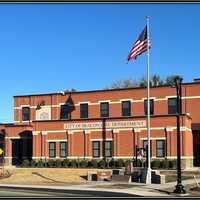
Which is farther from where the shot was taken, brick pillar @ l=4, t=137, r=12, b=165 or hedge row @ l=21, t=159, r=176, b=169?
brick pillar @ l=4, t=137, r=12, b=165

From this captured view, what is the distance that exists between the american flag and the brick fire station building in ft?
59.0

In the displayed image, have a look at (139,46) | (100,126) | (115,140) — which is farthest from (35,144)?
(139,46)

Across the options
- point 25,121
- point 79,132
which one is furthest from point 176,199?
point 25,121

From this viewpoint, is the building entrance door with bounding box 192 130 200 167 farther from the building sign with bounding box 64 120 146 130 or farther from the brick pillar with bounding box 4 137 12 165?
the brick pillar with bounding box 4 137 12 165

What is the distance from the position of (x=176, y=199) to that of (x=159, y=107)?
1559 inches

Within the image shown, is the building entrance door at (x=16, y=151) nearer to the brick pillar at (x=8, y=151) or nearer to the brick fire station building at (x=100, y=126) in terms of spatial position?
the brick fire station building at (x=100, y=126)

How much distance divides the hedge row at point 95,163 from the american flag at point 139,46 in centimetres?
1623

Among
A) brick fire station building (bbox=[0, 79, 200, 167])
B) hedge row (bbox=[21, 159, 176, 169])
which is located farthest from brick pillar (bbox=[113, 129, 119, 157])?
hedge row (bbox=[21, 159, 176, 169])

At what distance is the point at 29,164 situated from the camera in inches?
2414

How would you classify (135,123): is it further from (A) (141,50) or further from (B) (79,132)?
(A) (141,50)

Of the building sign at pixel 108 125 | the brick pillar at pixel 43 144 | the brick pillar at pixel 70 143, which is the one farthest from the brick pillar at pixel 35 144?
the brick pillar at pixel 70 143

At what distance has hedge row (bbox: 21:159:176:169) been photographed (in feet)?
178

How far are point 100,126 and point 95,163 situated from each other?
495 cm

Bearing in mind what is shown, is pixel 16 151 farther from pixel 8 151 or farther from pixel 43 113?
pixel 43 113
